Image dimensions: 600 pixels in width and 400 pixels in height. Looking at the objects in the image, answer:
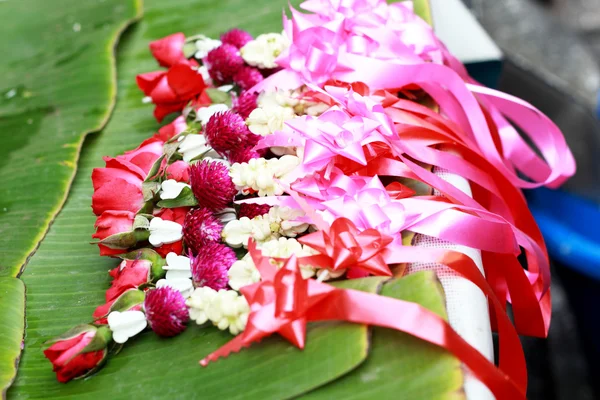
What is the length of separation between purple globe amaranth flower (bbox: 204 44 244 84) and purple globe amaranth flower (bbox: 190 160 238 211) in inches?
8.5

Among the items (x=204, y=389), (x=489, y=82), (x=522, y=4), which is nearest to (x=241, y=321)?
(x=204, y=389)

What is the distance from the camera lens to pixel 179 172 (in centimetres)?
67

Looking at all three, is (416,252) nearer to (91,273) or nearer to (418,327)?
(418,327)

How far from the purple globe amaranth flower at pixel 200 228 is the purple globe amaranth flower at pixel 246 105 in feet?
0.52

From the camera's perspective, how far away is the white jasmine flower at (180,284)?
0.59 metres

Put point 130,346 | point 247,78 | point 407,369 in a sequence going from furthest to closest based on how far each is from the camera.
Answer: point 247,78 → point 130,346 → point 407,369

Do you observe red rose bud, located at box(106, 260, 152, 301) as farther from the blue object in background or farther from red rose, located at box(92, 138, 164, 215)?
the blue object in background

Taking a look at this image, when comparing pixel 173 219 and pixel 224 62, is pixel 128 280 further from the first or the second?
pixel 224 62

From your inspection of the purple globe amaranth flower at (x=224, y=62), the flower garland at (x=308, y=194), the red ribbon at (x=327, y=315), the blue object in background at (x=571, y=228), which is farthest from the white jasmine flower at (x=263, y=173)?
the blue object in background at (x=571, y=228)

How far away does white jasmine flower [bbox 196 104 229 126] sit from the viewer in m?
0.74

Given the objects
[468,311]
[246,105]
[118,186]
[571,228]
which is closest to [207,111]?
[246,105]

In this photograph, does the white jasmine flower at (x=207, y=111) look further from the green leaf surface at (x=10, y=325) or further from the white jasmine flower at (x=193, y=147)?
the green leaf surface at (x=10, y=325)

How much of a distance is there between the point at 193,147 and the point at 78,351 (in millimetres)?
259

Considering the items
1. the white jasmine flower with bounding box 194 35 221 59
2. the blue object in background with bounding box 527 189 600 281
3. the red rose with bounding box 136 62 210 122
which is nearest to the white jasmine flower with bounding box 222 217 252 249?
the red rose with bounding box 136 62 210 122
